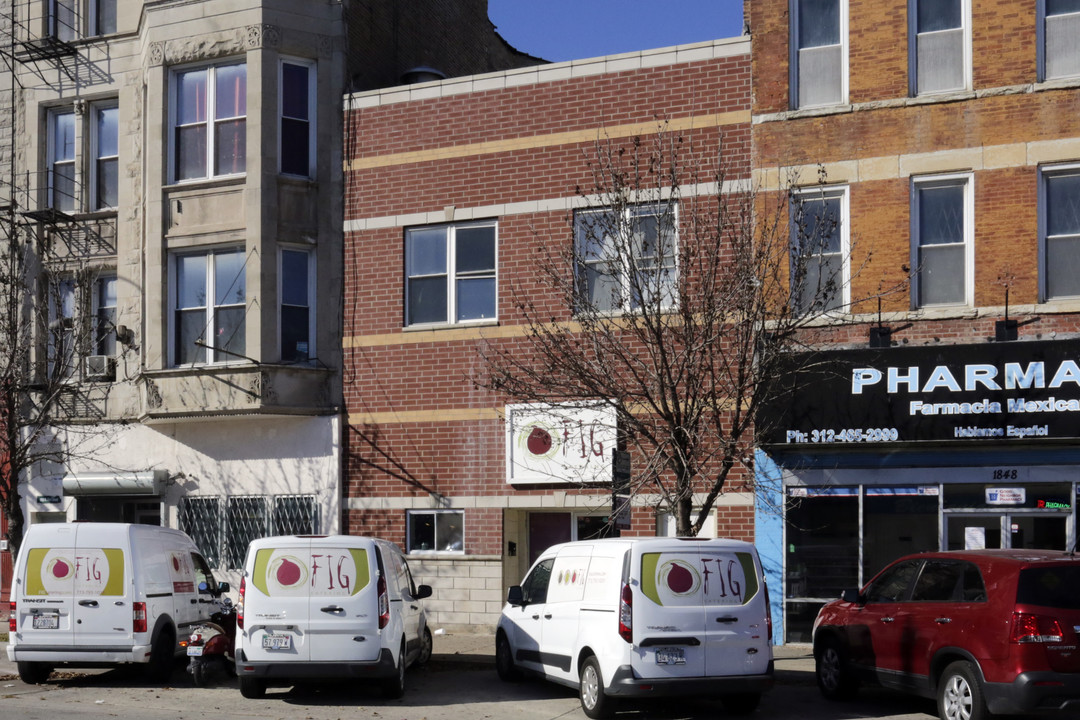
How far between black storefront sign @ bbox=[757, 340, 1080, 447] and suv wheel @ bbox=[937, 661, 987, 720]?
498 cm

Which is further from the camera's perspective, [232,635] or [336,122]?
[336,122]

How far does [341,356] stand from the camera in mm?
21797

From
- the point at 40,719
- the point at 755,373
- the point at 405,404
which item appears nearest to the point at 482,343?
the point at 405,404

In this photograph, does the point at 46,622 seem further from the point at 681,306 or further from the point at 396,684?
the point at 681,306

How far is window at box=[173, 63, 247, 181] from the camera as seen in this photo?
21828 mm

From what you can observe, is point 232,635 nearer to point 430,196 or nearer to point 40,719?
point 40,719

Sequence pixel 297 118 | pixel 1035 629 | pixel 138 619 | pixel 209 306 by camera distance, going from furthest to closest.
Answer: pixel 297 118, pixel 209 306, pixel 138 619, pixel 1035 629

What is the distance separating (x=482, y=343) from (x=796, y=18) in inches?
271

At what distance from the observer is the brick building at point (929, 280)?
16984mm

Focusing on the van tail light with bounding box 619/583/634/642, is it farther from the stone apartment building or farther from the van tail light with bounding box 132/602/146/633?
the stone apartment building

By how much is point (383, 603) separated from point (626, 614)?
9.26 feet

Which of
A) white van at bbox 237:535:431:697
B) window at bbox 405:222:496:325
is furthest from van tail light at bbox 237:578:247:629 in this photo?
window at bbox 405:222:496:325

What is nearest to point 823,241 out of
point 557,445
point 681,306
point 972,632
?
point 681,306

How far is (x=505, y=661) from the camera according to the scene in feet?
50.4
